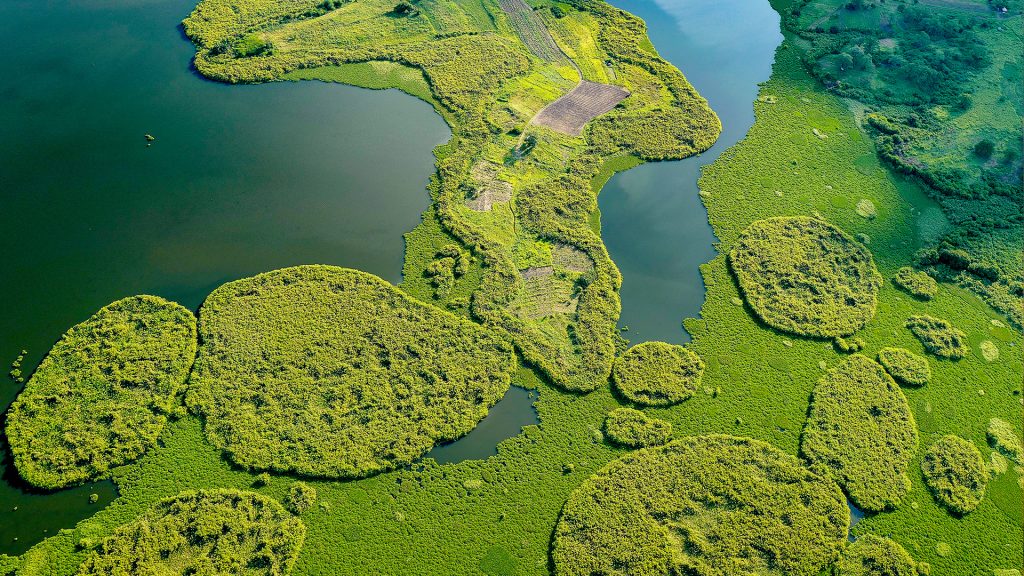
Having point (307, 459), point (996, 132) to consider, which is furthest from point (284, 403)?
point (996, 132)

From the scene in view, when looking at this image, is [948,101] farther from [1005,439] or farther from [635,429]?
[635,429]

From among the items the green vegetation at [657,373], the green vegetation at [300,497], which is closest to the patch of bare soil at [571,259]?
the green vegetation at [657,373]

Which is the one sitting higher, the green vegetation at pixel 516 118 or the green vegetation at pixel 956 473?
the green vegetation at pixel 516 118

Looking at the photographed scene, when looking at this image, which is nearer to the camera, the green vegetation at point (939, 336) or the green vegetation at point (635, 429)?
the green vegetation at point (635, 429)

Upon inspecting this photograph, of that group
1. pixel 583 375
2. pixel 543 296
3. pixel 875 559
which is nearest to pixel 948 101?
pixel 543 296

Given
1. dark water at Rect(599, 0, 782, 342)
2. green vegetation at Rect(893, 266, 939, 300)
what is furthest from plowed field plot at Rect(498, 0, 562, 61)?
green vegetation at Rect(893, 266, 939, 300)

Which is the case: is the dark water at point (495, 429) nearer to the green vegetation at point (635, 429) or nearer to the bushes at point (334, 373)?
the bushes at point (334, 373)

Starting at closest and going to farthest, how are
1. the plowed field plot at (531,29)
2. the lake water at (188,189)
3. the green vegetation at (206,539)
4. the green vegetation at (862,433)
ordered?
1. the green vegetation at (206,539)
2. the green vegetation at (862,433)
3. the lake water at (188,189)
4. the plowed field plot at (531,29)

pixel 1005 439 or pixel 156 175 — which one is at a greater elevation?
pixel 156 175
